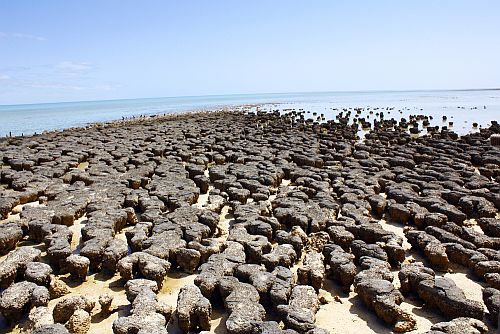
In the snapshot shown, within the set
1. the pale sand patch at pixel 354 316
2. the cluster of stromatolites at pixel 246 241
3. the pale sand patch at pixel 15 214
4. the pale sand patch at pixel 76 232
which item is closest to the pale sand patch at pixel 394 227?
the cluster of stromatolites at pixel 246 241

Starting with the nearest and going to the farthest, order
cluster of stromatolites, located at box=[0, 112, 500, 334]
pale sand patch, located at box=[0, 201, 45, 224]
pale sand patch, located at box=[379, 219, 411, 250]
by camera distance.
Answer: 1. cluster of stromatolites, located at box=[0, 112, 500, 334]
2. pale sand patch, located at box=[379, 219, 411, 250]
3. pale sand patch, located at box=[0, 201, 45, 224]

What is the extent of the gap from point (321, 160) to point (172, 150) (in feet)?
23.3

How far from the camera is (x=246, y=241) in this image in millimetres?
7656

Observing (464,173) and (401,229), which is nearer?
(401,229)

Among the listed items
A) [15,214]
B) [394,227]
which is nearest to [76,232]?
[15,214]

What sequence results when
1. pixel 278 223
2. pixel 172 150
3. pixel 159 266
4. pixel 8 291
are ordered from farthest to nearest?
pixel 172 150, pixel 278 223, pixel 159 266, pixel 8 291

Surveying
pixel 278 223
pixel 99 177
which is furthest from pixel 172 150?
pixel 278 223

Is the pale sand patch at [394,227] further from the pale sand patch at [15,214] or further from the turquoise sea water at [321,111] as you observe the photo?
the turquoise sea water at [321,111]

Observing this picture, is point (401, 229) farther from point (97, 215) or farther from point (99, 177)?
point (99, 177)

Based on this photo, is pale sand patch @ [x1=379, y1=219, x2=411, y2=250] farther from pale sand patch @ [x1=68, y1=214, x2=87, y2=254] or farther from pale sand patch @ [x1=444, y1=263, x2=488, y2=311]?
pale sand patch @ [x1=68, y1=214, x2=87, y2=254]

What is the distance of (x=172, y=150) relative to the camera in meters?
18.6

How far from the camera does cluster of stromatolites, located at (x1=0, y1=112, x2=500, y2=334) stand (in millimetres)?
5527

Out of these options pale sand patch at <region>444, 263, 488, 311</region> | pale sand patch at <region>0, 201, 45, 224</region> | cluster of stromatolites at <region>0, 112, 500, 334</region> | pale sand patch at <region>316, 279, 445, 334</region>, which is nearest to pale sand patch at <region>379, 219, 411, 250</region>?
cluster of stromatolites at <region>0, 112, 500, 334</region>

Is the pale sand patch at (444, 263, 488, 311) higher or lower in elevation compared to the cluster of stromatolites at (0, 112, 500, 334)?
lower
